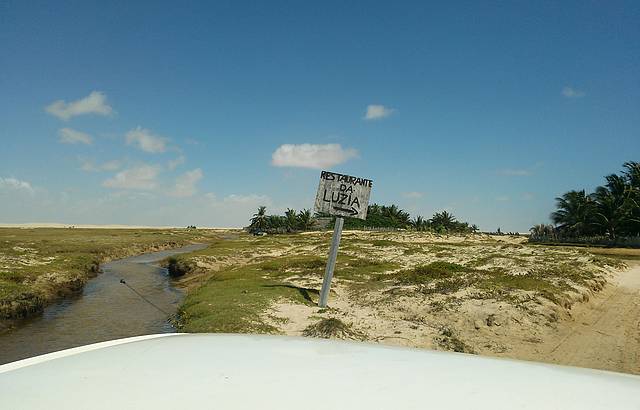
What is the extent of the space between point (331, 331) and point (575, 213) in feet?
186

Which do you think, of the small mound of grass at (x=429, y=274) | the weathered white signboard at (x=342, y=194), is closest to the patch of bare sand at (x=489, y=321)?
the small mound of grass at (x=429, y=274)

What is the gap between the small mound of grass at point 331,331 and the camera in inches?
435

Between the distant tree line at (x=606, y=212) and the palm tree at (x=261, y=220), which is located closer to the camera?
the distant tree line at (x=606, y=212)

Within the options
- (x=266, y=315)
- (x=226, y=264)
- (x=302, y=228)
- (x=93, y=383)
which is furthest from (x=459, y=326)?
(x=302, y=228)

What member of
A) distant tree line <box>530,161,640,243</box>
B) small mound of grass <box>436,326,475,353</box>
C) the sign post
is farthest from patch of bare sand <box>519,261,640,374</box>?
distant tree line <box>530,161,640,243</box>

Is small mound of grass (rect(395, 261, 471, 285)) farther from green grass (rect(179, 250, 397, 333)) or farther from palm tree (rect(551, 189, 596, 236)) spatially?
palm tree (rect(551, 189, 596, 236))

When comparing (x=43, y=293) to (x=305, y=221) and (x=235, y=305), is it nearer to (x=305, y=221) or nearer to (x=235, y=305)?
(x=235, y=305)

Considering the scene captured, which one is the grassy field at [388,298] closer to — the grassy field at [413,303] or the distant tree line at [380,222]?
the grassy field at [413,303]

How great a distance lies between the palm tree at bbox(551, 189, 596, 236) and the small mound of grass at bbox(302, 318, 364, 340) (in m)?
53.2

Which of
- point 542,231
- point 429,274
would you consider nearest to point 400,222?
point 542,231

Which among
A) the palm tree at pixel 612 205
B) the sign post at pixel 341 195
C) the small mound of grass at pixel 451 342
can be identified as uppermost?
the palm tree at pixel 612 205

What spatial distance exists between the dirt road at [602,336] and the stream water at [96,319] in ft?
39.8

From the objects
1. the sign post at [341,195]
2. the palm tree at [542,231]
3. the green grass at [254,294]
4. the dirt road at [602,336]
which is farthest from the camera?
the palm tree at [542,231]

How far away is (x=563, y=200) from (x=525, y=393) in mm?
64444
